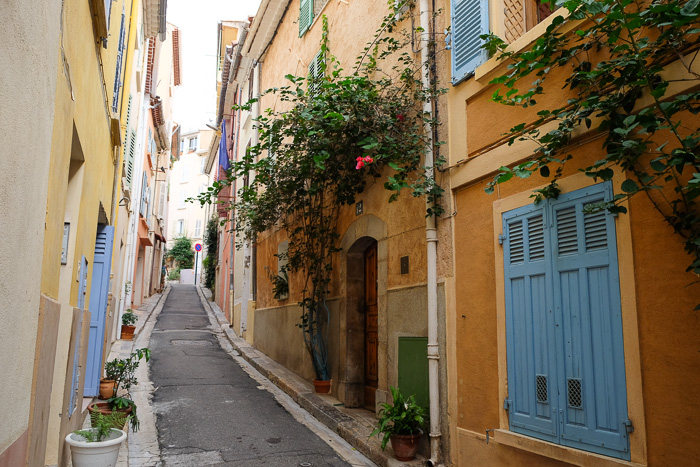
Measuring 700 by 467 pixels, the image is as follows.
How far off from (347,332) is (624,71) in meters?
5.70

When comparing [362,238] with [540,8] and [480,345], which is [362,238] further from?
[540,8]

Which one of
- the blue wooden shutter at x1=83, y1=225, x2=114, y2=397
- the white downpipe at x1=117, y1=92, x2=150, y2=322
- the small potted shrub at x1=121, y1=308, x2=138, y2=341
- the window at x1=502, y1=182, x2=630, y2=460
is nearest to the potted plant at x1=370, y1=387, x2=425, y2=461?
the window at x1=502, y1=182, x2=630, y2=460

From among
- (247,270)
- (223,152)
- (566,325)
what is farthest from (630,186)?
(223,152)

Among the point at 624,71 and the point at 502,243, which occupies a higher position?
the point at 624,71

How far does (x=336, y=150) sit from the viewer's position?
751cm

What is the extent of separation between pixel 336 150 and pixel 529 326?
3789 millimetres

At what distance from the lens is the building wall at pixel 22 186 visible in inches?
85.3

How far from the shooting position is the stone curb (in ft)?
19.9

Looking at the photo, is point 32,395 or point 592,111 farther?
point 592,111

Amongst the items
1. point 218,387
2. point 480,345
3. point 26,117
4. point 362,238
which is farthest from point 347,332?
point 26,117

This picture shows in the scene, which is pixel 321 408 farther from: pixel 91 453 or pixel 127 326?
pixel 127 326

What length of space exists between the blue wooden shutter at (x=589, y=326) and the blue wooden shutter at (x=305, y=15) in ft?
26.6

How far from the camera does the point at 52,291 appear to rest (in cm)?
375

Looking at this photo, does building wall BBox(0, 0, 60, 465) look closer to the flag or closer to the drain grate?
the drain grate
